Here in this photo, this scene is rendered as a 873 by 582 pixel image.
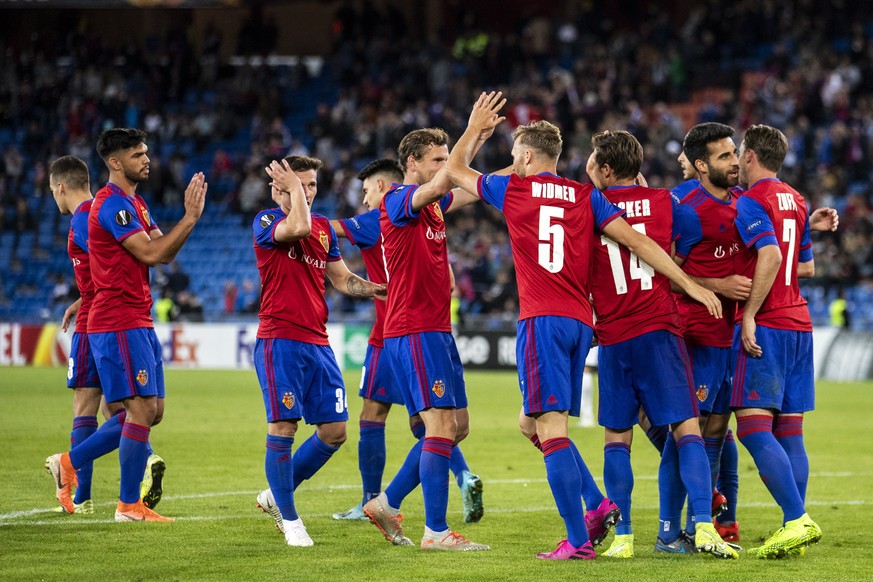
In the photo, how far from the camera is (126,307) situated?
8.59 meters

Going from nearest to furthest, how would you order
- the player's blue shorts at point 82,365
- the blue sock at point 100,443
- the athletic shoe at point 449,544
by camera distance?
1. the athletic shoe at point 449,544
2. the blue sock at point 100,443
3. the player's blue shorts at point 82,365

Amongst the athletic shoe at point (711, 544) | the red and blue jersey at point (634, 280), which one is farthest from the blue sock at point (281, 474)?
the athletic shoe at point (711, 544)

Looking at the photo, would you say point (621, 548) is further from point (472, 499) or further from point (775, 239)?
point (775, 239)

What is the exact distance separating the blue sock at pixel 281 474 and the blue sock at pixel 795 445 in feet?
9.86

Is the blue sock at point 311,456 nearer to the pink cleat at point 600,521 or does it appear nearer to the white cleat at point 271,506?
the white cleat at point 271,506

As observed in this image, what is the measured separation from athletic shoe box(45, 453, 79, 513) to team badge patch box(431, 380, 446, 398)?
3.09 metres

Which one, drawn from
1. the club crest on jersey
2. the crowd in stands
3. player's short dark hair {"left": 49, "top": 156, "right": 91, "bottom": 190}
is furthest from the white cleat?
the crowd in stands

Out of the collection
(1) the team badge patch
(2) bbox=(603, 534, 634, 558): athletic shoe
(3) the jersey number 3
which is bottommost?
(2) bbox=(603, 534, 634, 558): athletic shoe

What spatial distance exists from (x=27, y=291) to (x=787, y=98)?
65.0 feet

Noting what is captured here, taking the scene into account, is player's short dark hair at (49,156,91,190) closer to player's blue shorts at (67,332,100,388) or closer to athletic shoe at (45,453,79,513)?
player's blue shorts at (67,332,100,388)

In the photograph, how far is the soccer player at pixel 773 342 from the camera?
280 inches

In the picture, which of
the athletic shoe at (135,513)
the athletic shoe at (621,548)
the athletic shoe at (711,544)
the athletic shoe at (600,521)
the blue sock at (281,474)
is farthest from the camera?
the athletic shoe at (135,513)

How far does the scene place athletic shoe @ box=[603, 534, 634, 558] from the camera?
7.08 m

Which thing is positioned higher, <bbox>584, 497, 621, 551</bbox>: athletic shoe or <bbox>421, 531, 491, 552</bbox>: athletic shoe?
<bbox>584, 497, 621, 551</bbox>: athletic shoe
